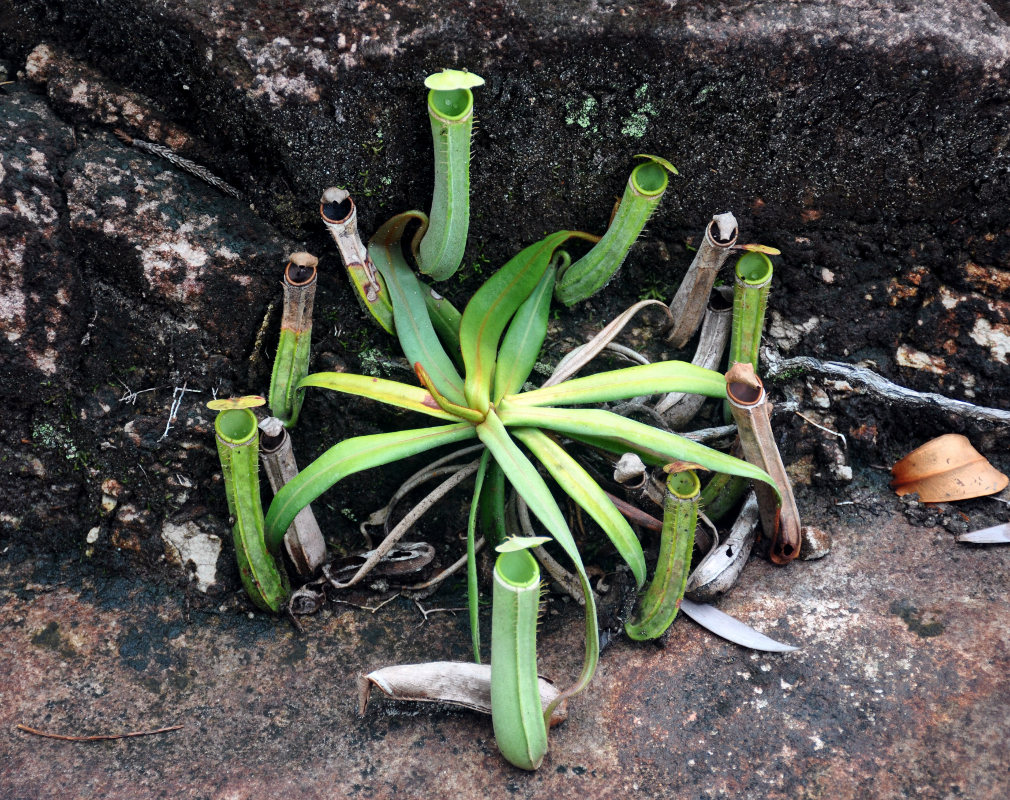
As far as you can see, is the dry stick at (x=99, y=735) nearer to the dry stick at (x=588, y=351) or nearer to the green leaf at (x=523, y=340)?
the green leaf at (x=523, y=340)

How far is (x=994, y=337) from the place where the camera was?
2127 millimetres

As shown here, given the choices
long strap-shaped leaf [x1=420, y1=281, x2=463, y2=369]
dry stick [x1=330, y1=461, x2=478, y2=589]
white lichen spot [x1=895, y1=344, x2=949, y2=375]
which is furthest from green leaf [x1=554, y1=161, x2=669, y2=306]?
white lichen spot [x1=895, y1=344, x2=949, y2=375]

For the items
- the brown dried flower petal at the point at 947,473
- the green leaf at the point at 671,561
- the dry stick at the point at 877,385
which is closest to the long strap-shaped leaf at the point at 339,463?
the green leaf at the point at 671,561

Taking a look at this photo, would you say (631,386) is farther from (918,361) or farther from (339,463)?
(918,361)

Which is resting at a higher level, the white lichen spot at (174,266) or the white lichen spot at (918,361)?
the white lichen spot at (174,266)

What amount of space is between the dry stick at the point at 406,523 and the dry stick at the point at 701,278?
0.72 metres

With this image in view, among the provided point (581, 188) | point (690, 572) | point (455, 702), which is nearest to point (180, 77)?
point (581, 188)

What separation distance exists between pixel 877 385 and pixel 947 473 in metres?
0.29

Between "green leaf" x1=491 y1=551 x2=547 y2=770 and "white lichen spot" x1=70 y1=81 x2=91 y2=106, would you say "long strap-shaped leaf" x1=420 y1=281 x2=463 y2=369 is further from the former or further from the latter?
"white lichen spot" x1=70 y1=81 x2=91 y2=106

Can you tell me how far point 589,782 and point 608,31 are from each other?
67.6 inches

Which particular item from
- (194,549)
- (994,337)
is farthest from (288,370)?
(994,337)

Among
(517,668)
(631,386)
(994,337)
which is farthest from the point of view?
(994,337)

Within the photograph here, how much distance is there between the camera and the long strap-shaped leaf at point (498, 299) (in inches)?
79.7

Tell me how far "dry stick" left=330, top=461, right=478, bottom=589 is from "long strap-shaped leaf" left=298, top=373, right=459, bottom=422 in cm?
15
